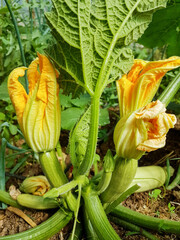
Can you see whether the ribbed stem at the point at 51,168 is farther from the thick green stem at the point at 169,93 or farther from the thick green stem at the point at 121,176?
the thick green stem at the point at 169,93

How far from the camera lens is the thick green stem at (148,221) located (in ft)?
3.46

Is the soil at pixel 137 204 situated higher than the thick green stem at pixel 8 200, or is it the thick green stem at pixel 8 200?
the thick green stem at pixel 8 200

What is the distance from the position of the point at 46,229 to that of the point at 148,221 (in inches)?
17.5

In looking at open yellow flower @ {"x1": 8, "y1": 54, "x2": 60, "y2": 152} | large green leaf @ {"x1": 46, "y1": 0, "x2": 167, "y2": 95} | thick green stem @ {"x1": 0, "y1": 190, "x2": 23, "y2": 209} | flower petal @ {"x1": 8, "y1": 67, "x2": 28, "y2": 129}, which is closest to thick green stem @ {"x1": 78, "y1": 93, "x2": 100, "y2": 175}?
large green leaf @ {"x1": 46, "y1": 0, "x2": 167, "y2": 95}

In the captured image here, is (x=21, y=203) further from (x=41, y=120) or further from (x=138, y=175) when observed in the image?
(x=138, y=175)

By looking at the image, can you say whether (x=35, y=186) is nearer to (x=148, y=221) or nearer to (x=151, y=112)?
(x=148, y=221)

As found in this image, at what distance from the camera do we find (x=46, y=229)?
105 centimetres

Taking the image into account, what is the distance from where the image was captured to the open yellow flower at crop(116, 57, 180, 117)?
88 centimetres

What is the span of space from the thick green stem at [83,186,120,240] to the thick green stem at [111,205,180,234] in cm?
18

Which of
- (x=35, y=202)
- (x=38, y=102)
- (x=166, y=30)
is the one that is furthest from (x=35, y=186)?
(x=166, y=30)

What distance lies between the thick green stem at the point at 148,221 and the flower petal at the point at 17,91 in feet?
2.06

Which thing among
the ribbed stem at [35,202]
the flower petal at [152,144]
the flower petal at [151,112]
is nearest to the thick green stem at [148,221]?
the ribbed stem at [35,202]

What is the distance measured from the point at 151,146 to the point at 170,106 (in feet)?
2.87

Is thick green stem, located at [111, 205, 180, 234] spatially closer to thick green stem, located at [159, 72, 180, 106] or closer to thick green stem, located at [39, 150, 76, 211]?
thick green stem, located at [39, 150, 76, 211]
